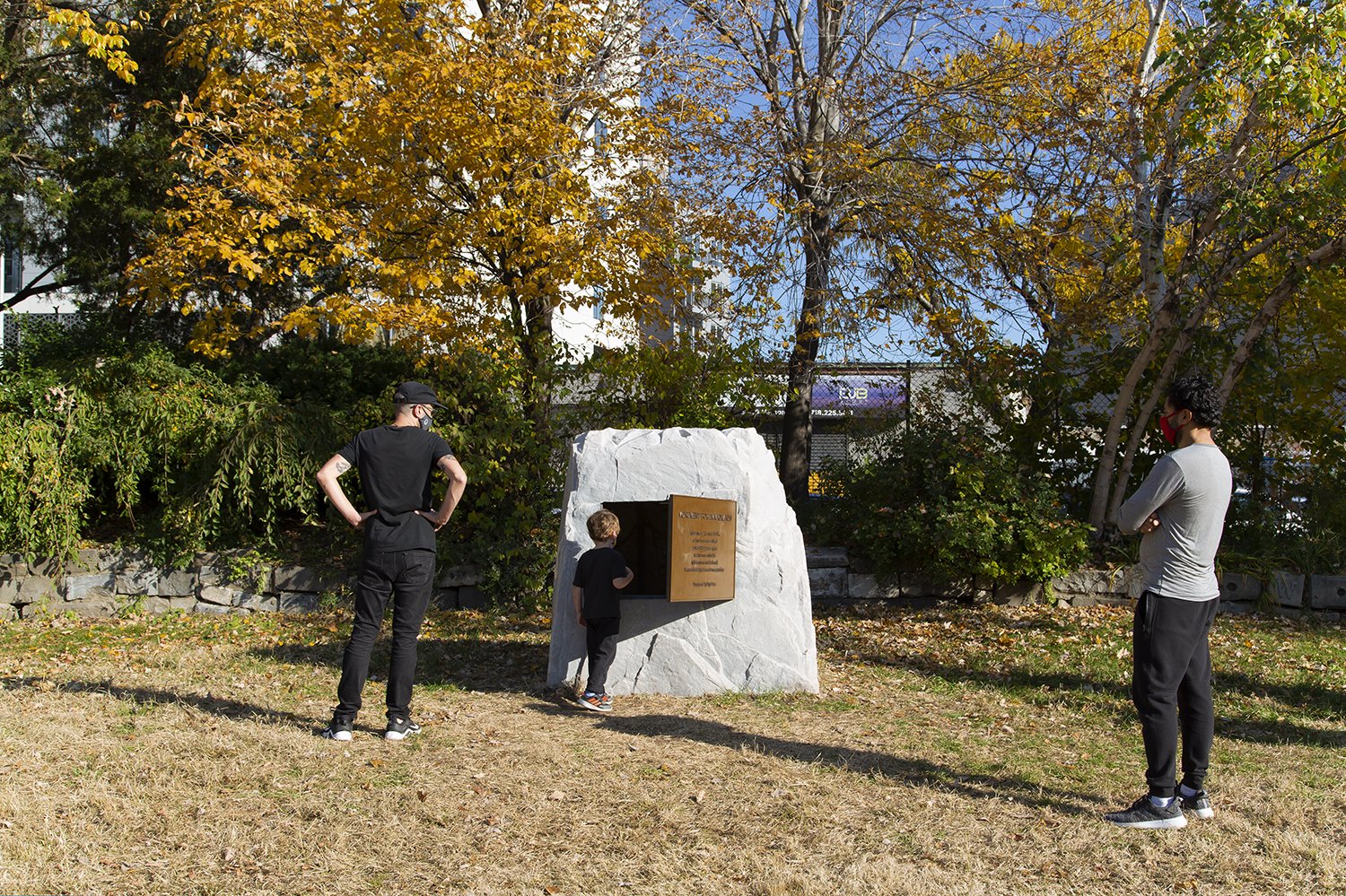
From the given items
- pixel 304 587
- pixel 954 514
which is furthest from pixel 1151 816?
pixel 304 587

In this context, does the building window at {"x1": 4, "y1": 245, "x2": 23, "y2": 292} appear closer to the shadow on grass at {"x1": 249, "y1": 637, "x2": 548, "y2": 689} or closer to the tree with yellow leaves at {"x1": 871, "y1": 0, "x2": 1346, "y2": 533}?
the shadow on grass at {"x1": 249, "y1": 637, "x2": 548, "y2": 689}

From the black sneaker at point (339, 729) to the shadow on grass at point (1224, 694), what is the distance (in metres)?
3.90

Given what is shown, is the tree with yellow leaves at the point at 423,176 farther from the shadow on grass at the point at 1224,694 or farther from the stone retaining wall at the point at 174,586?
the shadow on grass at the point at 1224,694

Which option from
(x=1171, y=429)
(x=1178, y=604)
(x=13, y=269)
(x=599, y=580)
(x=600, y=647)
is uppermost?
(x=13, y=269)

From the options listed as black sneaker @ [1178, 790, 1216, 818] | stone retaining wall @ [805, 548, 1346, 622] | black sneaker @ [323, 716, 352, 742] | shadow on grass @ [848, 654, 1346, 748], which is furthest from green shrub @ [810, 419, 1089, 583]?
black sneaker @ [323, 716, 352, 742]

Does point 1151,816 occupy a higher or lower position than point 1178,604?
lower

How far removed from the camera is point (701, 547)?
21.5ft

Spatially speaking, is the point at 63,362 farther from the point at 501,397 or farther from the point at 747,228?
the point at 747,228

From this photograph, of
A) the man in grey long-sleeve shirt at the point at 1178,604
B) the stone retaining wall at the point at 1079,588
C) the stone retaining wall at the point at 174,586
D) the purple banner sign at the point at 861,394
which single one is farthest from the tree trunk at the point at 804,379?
the man in grey long-sleeve shirt at the point at 1178,604

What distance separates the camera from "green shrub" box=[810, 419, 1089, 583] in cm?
922

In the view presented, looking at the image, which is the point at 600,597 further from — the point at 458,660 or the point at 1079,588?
the point at 1079,588

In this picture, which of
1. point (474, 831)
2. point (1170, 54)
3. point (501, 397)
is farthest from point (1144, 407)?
point (474, 831)

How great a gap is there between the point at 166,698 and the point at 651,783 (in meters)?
3.20

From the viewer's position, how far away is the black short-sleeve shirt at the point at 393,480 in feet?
17.9
